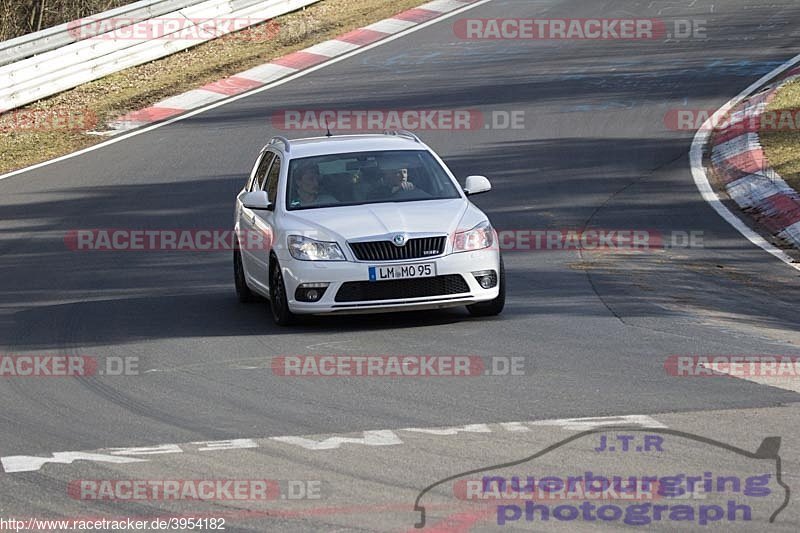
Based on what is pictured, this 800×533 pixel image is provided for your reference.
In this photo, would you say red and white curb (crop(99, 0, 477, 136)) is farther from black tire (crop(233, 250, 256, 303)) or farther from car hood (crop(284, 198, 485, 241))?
car hood (crop(284, 198, 485, 241))

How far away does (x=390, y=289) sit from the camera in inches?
461

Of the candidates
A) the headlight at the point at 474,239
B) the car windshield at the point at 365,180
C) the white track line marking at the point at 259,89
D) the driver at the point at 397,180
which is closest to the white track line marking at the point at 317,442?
the headlight at the point at 474,239

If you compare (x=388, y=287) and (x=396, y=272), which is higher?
(x=396, y=272)

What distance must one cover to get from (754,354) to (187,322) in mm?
5103

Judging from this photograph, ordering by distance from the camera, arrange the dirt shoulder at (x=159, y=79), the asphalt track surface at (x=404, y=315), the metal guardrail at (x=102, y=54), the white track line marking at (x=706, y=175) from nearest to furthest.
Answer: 1. the asphalt track surface at (x=404, y=315)
2. the white track line marking at (x=706, y=175)
3. the dirt shoulder at (x=159, y=79)
4. the metal guardrail at (x=102, y=54)

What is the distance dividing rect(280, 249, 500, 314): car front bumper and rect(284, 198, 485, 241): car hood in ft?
0.84

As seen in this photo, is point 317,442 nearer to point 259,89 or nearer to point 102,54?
point 259,89

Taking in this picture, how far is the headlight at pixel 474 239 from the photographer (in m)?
11.9

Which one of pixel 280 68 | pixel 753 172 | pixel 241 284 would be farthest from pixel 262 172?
pixel 280 68

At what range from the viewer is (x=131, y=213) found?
63.5 ft

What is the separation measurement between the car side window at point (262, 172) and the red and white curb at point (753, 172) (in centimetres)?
587

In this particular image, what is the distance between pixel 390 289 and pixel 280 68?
17.6m

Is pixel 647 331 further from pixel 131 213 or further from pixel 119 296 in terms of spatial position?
pixel 131 213

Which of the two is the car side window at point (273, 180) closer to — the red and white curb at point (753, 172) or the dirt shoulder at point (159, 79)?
the red and white curb at point (753, 172)
